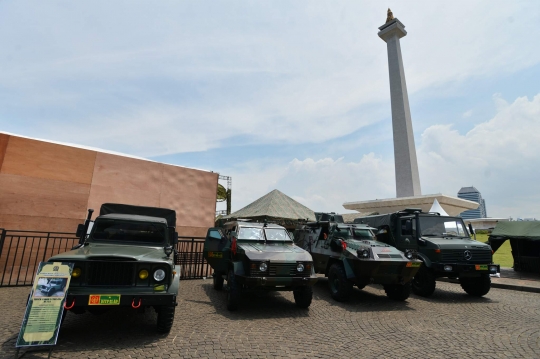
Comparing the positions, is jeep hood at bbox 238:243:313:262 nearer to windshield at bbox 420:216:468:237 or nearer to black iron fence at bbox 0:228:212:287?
black iron fence at bbox 0:228:212:287

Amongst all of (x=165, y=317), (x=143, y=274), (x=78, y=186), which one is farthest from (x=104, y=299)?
(x=78, y=186)

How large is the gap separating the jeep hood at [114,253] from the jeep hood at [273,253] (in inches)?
73.2

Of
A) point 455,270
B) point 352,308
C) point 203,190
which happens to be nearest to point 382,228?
point 455,270

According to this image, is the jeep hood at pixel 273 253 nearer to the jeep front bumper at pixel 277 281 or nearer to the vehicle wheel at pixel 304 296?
the jeep front bumper at pixel 277 281

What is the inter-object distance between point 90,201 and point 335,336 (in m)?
10.1

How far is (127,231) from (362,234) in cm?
640

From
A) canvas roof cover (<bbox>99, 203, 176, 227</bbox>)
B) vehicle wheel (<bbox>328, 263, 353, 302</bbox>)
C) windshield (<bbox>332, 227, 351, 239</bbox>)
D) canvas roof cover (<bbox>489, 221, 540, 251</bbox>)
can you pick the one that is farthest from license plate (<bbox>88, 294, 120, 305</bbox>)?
canvas roof cover (<bbox>489, 221, 540, 251</bbox>)

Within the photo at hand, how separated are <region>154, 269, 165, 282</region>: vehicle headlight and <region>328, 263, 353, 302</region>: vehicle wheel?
15.3 feet

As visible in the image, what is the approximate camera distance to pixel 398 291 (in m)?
Answer: 7.95

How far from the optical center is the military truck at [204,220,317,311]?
6082 millimetres

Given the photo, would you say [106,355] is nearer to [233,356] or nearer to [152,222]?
[233,356]

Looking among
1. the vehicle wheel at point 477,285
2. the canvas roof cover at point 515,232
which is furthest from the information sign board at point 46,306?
the canvas roof cover at point 515,232

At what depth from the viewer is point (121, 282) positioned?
436 centimetres

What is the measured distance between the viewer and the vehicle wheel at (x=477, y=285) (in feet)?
28.1
